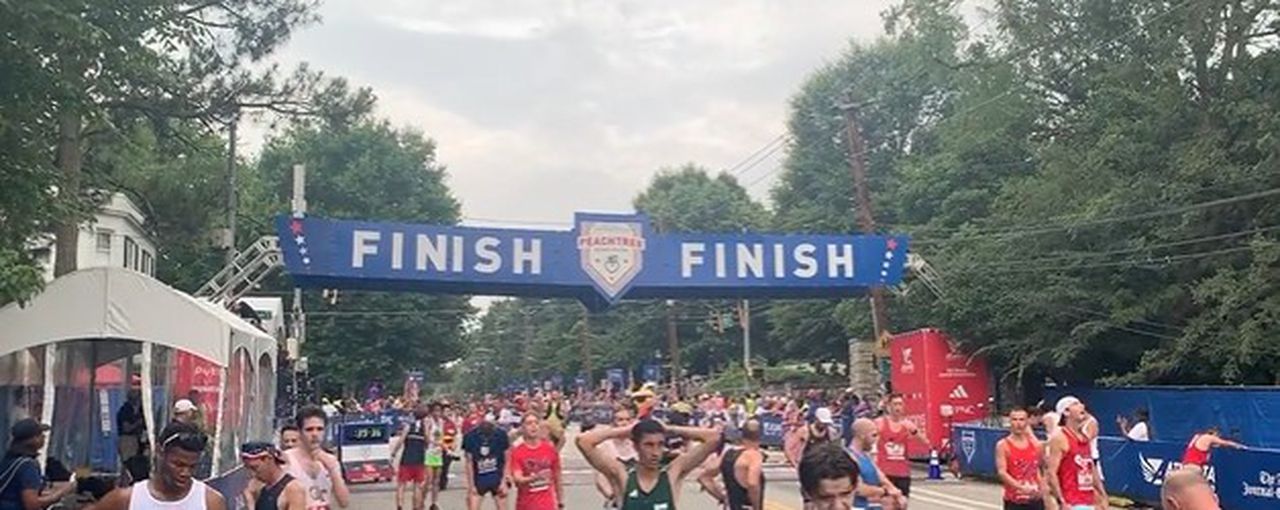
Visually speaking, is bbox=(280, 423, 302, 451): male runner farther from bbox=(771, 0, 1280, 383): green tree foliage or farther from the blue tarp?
bbox=(771, 0, 1280, 383): green tree foliage

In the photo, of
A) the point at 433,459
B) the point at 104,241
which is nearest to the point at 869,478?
the point at 433,459

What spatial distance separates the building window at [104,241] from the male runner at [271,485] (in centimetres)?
4433

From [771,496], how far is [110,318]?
1284cm

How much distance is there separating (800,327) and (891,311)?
12.9 m

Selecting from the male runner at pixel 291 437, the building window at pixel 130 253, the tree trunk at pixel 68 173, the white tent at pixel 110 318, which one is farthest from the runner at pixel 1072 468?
the building window at pixel 130 253

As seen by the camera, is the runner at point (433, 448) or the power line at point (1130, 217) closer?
the runner at point (433, 448)

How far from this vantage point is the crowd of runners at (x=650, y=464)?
652 cm

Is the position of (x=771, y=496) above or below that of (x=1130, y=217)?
below

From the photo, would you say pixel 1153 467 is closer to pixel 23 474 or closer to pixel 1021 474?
pixel 1021 474

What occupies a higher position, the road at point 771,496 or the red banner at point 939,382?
the red banner at point 939,382

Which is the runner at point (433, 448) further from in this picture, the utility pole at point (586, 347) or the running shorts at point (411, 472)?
the utility pole at point (586, 347)

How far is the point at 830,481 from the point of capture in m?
5.37

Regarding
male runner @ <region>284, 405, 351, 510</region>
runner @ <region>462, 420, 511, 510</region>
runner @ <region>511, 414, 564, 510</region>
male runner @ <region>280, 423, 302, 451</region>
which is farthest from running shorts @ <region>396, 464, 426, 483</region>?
male runner @ <region>284, 405, 351, 510</region>

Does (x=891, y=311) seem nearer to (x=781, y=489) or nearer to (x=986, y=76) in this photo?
(x=986, y=76)
